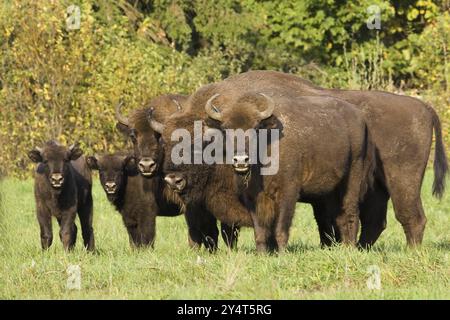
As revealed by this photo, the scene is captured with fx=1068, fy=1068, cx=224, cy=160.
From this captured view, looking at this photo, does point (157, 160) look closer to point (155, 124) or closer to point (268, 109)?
point (155, 124)

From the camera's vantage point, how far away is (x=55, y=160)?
14.3m

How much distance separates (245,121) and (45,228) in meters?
3.83

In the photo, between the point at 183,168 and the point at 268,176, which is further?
the point at 183,168

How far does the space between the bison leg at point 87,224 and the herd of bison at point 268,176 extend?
2 centimetres

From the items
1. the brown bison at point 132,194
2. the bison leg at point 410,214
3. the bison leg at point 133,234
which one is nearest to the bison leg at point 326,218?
the bison leg at point 410,214

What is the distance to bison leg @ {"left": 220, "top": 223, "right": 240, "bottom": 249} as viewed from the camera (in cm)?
1364

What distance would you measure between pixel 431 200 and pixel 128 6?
1427 centimetres

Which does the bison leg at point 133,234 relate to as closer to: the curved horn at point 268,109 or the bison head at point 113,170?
the bison head at point 113,170

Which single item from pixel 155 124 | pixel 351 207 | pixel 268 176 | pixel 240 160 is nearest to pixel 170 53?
pixel 155 124

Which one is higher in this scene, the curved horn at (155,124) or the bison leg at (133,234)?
the curved horn at (155,124)

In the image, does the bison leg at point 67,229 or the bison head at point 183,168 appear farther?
the bison leg at point 67,229

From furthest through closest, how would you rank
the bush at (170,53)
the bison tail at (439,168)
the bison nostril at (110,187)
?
the bush at (170,53)
the bison tail at (439,168)
the bison nostril at (110,187)

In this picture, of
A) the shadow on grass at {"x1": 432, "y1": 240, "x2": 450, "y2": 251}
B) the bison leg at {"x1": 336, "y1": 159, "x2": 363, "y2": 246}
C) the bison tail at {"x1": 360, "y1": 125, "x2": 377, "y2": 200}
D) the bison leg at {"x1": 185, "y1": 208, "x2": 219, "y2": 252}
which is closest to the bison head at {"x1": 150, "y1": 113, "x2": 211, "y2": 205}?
the bison leg at {"x1": 185, "y1": 208, "x2": 219, "y2": 252}

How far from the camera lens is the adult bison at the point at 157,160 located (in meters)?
13.7
